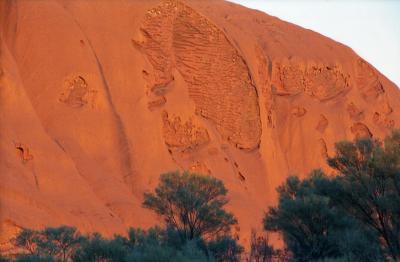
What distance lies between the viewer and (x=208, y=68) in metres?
39.2

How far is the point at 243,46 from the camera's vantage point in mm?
41406

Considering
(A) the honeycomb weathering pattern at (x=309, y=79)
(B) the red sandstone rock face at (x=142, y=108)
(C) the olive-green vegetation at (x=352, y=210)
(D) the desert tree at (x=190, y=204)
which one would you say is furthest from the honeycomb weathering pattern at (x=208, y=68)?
(C) the olive-green vegetation at (x=352, y=210)

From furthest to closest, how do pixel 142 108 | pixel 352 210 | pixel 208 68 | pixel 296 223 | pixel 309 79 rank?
1. pixel 309 79
2. pixel 208 68
3. pixel 142 108
4. pixel 296 223
5. pixel 352 210

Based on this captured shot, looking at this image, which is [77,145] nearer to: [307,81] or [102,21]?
[102,21]

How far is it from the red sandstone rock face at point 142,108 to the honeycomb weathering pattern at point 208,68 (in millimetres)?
59

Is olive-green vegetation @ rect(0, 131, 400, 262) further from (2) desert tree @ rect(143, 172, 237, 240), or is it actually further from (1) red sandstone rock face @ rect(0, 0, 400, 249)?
(1) red sandstone rock face @ rect(0, 0, 400, 249)

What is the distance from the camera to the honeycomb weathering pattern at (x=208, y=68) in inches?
1460

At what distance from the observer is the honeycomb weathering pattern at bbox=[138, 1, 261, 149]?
37.1m

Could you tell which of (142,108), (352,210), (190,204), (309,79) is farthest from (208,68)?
(352,210)

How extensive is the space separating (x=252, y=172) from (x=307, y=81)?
28.4ft

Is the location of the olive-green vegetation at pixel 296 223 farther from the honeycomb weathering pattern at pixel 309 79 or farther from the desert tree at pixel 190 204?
the honeycomb weathering pattern at pixel 309 79

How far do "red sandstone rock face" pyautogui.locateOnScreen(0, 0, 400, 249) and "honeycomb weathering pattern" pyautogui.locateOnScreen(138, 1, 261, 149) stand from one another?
0.06 metres

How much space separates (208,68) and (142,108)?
5986 millimetres

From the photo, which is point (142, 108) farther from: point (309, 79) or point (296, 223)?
point (309, 79)
